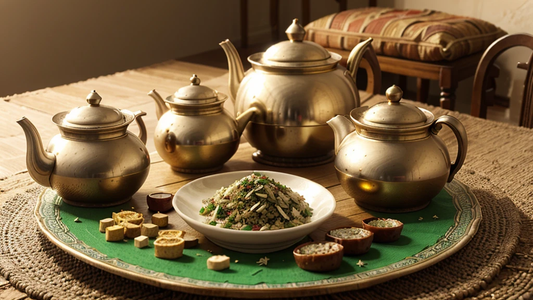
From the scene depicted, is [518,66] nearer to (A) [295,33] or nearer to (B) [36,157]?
(A) [295,33]

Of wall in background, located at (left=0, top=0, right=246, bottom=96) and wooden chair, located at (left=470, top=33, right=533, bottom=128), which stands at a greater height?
wooden chair, located at (left=470, top=33, right=533, bottom=128)

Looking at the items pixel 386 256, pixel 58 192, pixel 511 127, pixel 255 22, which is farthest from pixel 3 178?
pixel 255 22

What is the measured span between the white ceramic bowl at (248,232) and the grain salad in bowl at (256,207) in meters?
0.02

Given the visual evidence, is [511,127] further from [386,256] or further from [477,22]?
[477,22]

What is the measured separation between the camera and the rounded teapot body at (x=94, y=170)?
99 centimetres

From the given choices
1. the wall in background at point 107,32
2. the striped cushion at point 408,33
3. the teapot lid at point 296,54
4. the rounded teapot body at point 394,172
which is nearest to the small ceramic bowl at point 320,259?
the rounded teapot body at point 394,172

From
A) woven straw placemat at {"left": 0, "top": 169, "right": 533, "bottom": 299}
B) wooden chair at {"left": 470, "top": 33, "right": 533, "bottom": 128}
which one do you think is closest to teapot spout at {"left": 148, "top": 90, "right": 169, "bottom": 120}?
woven straw placemat at {"left": 0, "top": 169, "right": 533, "bottom": 299}

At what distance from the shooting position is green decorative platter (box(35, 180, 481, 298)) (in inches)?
29.5

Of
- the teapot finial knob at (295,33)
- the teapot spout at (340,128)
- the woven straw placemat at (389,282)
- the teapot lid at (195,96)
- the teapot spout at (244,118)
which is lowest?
the woven straw placemat at (389,282)

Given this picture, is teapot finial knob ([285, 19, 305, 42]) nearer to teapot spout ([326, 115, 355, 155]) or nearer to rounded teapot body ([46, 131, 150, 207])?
teapot spout ([326, 115, 355, 155])

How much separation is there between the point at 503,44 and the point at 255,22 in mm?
2970

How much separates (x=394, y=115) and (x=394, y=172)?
0.10 meters

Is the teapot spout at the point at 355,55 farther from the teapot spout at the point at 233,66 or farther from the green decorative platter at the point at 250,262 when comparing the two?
Answer: the green decorative platter at the point at 250,262

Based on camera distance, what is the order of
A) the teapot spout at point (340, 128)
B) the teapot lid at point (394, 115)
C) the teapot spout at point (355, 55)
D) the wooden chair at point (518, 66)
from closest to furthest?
1. the teapot lid at point (394, 115)
2. the teapot spout at point (340, 128)
3. the teapot spout at point (355, 55)
4. the wooden chair at point (518, 66)
